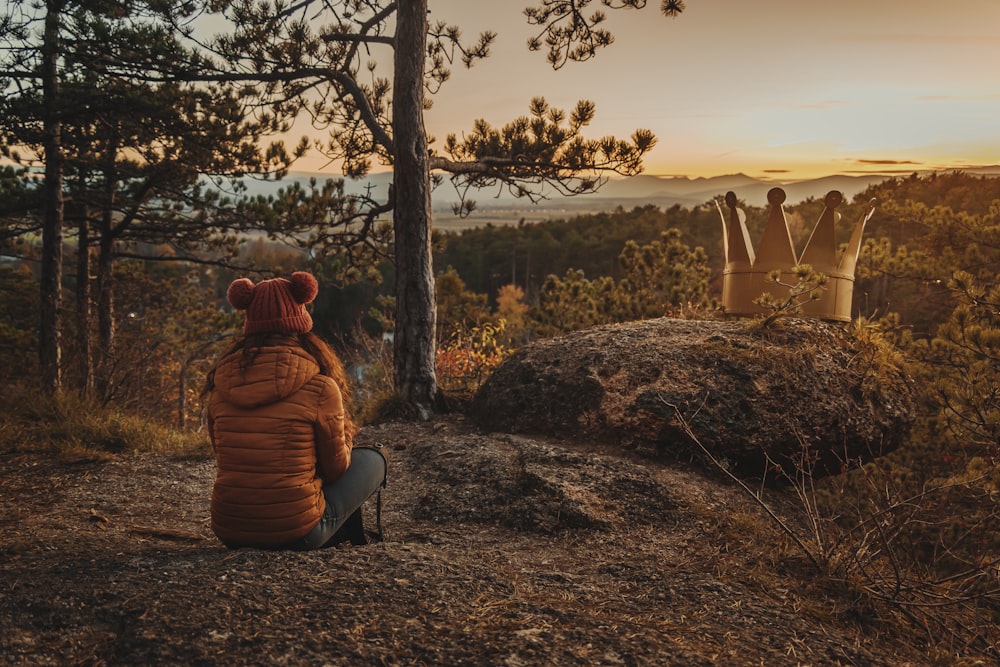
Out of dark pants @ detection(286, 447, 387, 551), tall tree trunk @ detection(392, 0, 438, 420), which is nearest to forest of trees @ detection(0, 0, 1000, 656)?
tall tree trunk @ detection(392, 0, 438, 420)

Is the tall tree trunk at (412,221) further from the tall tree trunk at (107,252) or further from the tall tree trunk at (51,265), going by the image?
the tall tree trunk at (107,252)

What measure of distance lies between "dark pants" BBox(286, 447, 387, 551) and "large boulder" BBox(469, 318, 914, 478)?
97.3 inches

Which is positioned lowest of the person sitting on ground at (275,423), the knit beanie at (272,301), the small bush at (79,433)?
the small bush at (79,433)

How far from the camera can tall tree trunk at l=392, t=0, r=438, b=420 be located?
746 cm

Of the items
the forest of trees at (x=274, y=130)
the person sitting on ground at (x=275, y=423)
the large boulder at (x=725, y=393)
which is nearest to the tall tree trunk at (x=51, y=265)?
the forest of trees at (x=274, y=130)

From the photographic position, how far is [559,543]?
13.8 feet

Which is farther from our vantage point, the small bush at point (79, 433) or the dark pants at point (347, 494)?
the small bush at point (79, 433)

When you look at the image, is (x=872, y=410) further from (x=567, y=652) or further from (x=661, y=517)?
(x=567, y=652)

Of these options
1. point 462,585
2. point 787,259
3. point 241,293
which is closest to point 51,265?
point 241,293

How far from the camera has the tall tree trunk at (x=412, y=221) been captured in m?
7.46

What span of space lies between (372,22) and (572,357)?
4.99m

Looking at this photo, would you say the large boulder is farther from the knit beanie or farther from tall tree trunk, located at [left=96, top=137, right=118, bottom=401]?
tall tree trunk, located at [left=96, top=137, right=118, bottom=401]

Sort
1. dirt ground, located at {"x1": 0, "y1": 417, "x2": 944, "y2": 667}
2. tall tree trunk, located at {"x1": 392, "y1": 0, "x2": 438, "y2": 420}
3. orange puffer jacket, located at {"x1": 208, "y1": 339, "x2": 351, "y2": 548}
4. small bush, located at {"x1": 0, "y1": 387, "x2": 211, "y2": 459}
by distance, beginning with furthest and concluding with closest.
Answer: tall tree trunk, located at {"x1": 392, "y1": 0, "x2": 438, "y2": 420}
small bush, located at {"x1": 0, "y1": 387, "x2": 211, "y2": 459}
orange puffer jacket, located at {"x1": 208, "y1": 339, "x2": 351, "y2": 548}
dirt ground, located at {"x1": 0, "y1": 417, "x2": 944, "y2": 667}

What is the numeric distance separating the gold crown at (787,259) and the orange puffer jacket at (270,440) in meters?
4.98
